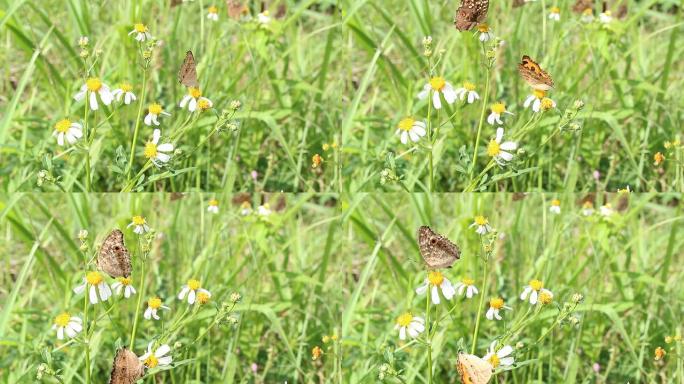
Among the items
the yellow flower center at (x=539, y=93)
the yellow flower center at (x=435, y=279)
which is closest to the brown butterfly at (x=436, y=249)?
the yellow flower center at (x=435, y=279)

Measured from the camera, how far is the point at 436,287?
242 centimetres

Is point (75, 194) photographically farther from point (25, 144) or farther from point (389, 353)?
point (389, 353)

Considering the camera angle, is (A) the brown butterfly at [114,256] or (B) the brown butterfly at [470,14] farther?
(B) the brown butterfly at [470,14]

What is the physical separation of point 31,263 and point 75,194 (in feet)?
0.63

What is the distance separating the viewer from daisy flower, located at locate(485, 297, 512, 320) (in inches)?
95.5

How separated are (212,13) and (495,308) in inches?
36.1

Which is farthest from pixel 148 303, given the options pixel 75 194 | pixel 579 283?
pixel 579 283

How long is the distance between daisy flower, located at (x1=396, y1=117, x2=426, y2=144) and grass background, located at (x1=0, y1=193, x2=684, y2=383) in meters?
0.13

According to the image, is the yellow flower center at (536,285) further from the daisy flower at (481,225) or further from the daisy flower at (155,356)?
the daisy flower at (155,356)

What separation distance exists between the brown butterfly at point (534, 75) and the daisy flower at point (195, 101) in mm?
696

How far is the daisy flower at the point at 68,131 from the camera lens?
7.82 ft

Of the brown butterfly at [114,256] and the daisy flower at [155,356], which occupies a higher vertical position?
the brown butterfly at [114,256]

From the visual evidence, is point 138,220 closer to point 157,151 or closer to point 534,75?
point 157,151

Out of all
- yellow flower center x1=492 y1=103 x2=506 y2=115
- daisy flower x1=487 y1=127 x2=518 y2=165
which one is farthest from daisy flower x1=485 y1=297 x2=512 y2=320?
yellow flower center x1=492 y1=103 x2=506 y2=115
